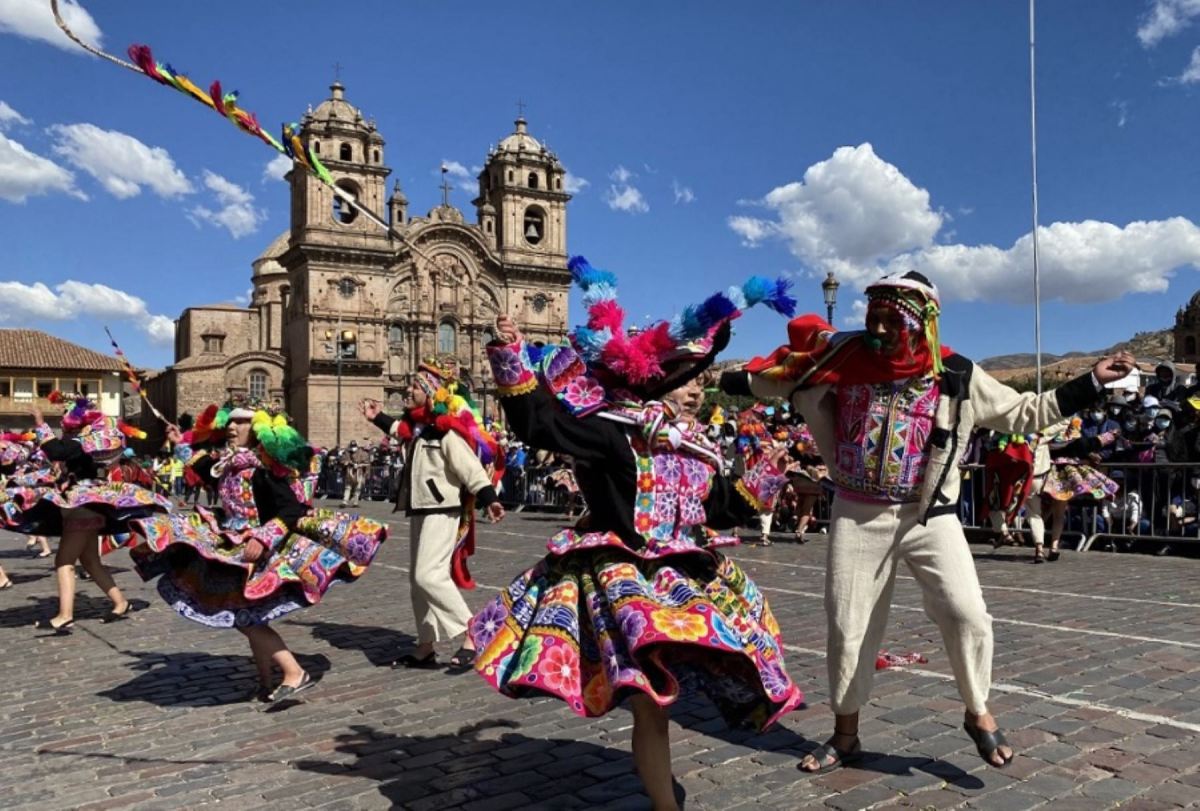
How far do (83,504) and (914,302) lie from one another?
7.66 meters

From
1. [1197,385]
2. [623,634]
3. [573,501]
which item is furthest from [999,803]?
[573,501]

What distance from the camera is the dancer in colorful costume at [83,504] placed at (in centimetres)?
847

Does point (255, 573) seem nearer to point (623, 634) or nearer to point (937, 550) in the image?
point (623, 634)

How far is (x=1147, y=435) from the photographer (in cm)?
1330

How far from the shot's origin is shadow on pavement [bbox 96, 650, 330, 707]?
5.80 metres

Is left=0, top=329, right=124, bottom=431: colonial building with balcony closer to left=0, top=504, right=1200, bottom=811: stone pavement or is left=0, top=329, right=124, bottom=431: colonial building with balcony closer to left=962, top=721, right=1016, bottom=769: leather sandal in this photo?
left=0, top=504, right=1200, bottom=811: stone pavement

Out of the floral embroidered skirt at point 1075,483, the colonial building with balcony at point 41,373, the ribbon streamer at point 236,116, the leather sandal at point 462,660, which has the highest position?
the colonial building with balcony at point 41,373

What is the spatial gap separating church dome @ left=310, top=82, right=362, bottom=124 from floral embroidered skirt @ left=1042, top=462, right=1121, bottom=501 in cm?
6122

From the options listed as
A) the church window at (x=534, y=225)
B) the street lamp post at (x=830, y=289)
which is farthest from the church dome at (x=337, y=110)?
the street lamp post at (x=830, y=289)

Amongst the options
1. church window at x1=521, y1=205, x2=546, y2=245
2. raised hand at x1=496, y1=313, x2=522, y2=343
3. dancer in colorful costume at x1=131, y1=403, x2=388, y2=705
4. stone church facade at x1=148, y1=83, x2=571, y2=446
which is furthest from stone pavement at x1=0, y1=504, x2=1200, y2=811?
church window at x1=521, y1=205, x2=546, y2=245

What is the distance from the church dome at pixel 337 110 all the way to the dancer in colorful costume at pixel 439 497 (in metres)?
62.7

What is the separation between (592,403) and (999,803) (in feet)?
7.52

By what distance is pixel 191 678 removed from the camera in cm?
635

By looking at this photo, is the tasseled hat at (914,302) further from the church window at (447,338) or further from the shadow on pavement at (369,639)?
the church window at (447,338)
